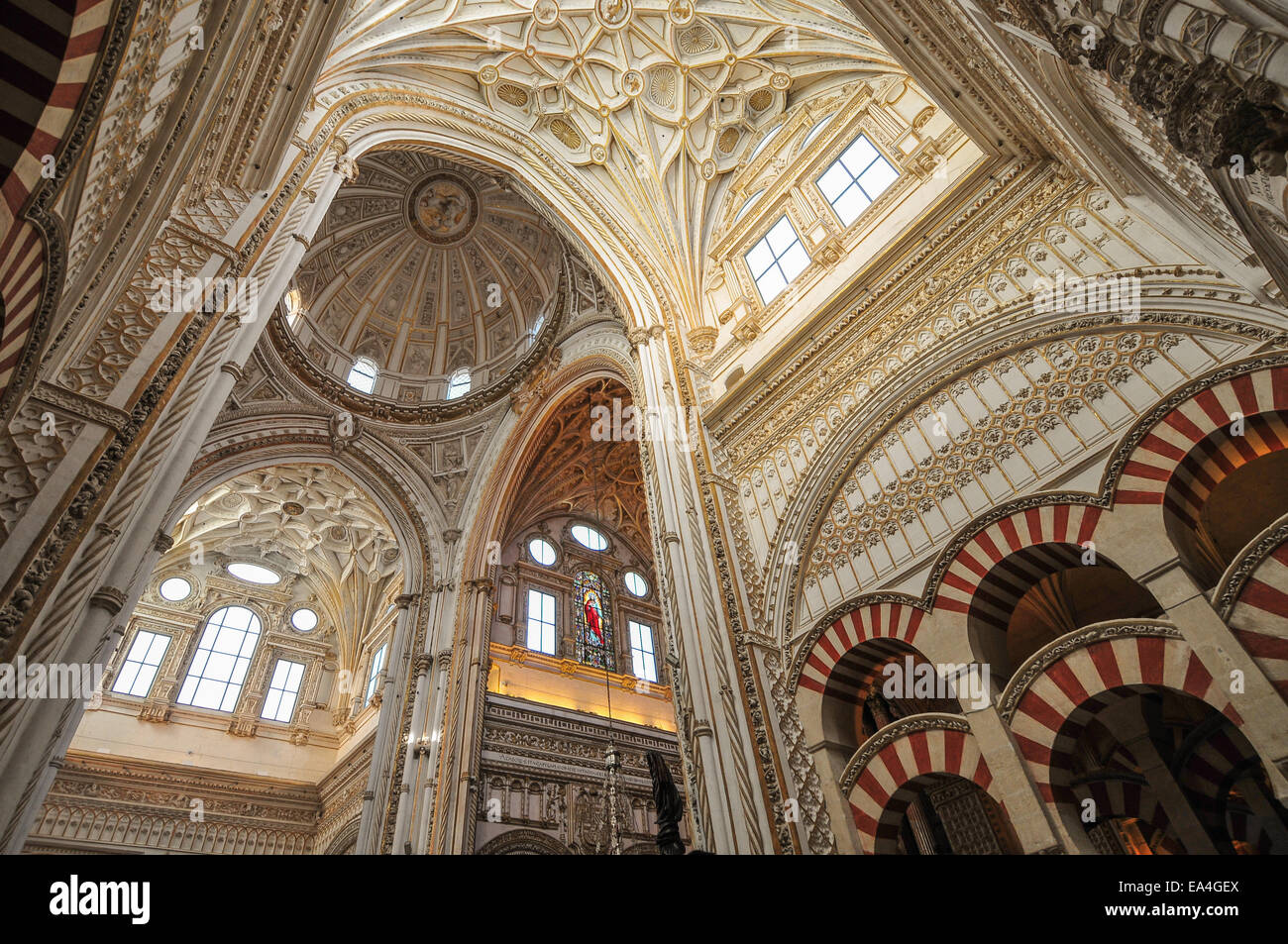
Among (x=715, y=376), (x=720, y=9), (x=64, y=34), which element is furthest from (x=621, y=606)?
(x=64, y=34)

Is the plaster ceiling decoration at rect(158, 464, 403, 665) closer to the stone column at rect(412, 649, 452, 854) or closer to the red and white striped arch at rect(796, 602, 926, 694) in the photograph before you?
the stone column at rect(412, 649, 452, 854)

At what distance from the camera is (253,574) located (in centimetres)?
1842

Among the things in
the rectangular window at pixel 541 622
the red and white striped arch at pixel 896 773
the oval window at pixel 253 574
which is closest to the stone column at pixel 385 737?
the rectangular window at pixel 541 622

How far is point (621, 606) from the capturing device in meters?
16.9

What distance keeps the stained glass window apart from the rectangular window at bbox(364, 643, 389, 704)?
5165mm

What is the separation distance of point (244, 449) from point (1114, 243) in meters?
14.3

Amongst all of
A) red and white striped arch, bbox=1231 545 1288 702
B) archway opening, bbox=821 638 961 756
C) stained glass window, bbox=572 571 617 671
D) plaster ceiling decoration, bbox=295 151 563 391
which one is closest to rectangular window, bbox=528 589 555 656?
stained glass window, bbox=572 571 617 671

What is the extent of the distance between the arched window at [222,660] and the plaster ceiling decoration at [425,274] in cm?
763

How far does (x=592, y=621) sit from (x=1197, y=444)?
1278 centimetres

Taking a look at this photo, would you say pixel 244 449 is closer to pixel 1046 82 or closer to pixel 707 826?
pixel 707 826

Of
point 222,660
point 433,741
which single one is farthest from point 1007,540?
point 222,660

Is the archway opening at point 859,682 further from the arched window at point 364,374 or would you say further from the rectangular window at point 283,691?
the rectangular window at point 283,691

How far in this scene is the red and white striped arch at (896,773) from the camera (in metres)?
5.94

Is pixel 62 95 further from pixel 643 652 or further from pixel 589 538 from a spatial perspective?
pixel 589 538
